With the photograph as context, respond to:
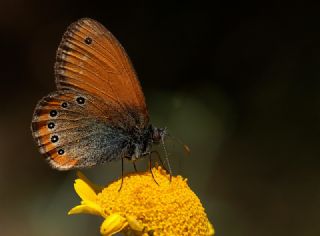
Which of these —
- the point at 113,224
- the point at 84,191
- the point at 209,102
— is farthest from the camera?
the point at 209,102

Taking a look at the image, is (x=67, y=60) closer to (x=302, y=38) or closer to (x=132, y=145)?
(x=132, y=145)

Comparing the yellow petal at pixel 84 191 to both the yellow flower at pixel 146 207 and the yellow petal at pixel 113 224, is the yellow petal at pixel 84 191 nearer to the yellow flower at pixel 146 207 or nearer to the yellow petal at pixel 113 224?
the yellow flower at pixel 146 207

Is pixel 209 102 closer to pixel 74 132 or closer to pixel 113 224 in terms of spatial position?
pixel 74 132

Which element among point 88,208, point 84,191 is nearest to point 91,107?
point 84,191

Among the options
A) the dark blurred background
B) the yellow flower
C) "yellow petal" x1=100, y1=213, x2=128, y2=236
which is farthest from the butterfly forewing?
the dark blurred background

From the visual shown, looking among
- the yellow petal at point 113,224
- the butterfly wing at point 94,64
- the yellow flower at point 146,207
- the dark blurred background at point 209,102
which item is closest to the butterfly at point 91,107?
the butterfly wing at point 94,64

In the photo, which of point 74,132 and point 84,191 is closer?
point 84,191

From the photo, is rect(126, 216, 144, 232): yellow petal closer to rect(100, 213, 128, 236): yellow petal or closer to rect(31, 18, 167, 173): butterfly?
rect(100, 213, 128, 236): yellow petal
